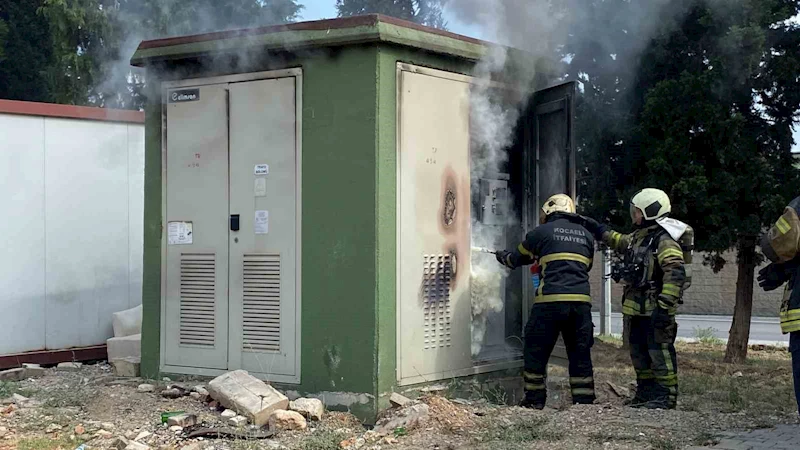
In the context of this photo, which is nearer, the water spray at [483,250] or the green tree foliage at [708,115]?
the water spray at [483,250]

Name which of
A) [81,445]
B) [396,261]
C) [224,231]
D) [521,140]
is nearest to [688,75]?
[521,140]

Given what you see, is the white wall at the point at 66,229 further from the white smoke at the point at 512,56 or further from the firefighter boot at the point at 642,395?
the firefighter boot at the point at 642,395

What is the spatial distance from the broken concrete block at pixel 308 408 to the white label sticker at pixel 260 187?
1.81 m

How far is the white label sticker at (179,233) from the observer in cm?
776

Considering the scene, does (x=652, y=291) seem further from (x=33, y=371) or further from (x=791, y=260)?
(x=33, y=371)

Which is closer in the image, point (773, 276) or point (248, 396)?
point (773, 276)

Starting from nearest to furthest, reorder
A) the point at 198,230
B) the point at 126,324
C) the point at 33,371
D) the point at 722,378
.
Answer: the point at 198,230
the point at 33,371
the point at 722,378
the point at 126,324

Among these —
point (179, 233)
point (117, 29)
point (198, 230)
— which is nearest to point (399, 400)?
point (198, 230)

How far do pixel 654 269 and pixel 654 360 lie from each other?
0.78 m

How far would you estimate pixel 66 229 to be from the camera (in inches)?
377

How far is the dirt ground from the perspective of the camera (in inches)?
235

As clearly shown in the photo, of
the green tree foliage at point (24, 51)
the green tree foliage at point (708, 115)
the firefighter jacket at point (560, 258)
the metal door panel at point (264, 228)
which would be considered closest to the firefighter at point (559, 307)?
the firefighter jacket at point (560, 258)

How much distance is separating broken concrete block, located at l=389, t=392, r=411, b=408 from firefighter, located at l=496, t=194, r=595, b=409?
3.90 ft

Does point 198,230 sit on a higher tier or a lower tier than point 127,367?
higher
